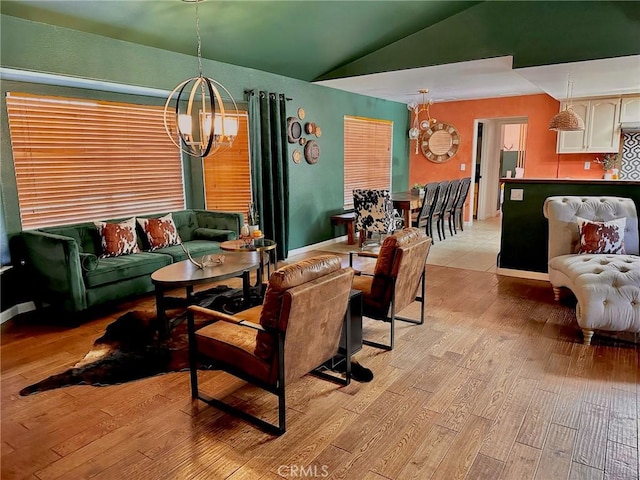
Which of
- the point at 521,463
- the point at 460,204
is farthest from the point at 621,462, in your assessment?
the point at 460,204

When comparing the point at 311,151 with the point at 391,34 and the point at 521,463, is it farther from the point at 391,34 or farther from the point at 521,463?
the point at 521,463

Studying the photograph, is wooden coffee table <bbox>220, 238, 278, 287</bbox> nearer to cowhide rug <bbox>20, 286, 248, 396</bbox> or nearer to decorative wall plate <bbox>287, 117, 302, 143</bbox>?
cowhide rug <bbox>20, 286, 248, 396</bbox>

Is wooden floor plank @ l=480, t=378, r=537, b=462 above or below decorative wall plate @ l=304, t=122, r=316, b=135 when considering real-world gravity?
below

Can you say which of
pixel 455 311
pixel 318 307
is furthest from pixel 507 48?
pixel 318 307

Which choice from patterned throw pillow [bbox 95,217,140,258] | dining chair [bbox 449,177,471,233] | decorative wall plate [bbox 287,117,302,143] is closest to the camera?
patterned throw pillow [bbox 95,217,140,258]

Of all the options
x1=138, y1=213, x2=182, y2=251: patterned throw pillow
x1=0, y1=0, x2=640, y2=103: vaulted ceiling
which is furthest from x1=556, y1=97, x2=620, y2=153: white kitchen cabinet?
x1=138, y1=213, x2=182, y2=251: patterned throw pillow

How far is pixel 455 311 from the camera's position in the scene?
4148 millimetres

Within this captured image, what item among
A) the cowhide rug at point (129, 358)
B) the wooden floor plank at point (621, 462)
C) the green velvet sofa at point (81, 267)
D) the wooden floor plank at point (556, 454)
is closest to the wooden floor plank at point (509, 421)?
the wooden floor plank at point (556, 454)

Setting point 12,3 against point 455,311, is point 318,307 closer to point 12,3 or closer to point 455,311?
point 455,311

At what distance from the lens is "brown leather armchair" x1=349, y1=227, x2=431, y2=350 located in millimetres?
3107

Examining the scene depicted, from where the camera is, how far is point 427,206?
277 inches

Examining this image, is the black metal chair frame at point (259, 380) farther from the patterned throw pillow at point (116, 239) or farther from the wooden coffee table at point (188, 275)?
the patterned throw pillow at point (116, 239)

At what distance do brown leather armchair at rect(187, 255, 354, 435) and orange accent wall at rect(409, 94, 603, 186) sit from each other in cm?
702

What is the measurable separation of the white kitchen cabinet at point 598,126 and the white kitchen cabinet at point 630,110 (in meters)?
0.07
